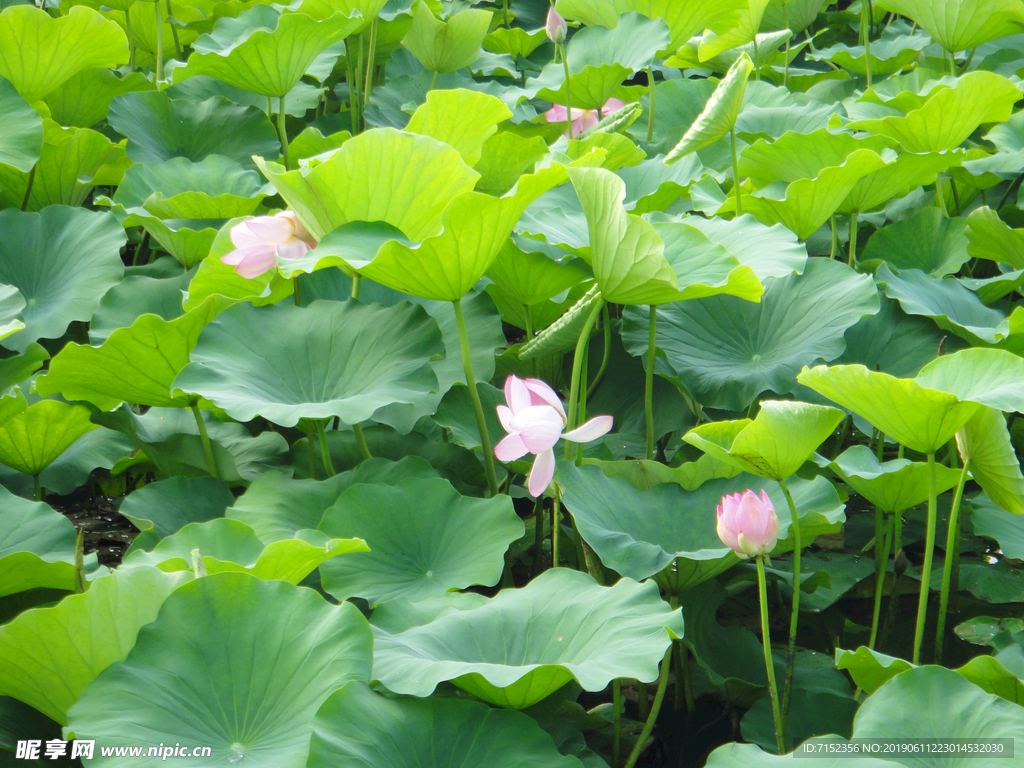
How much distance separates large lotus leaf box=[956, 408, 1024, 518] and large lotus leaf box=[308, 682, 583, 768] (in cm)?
53

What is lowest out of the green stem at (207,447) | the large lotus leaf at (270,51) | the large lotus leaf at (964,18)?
the green stem at (207,447)

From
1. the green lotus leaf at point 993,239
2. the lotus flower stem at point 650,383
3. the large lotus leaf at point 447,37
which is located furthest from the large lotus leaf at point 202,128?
the green lotus leaf at point 993,239

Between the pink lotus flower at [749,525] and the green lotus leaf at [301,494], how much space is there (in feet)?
1.48

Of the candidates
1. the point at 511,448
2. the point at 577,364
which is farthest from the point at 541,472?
the point at 577,364

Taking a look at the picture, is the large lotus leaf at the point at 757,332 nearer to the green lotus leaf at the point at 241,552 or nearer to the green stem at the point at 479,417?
the green stem at the point at 479,417

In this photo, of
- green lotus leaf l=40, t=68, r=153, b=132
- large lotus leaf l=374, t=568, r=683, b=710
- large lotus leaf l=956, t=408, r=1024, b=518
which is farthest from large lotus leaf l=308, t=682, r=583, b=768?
green lotus leaf l=40, t=68, r=153, b=132

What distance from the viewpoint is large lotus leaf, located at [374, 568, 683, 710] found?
2.44 feet

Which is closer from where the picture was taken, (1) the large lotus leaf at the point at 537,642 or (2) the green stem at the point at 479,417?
(1) the large lotus leaf at the point at 537,642

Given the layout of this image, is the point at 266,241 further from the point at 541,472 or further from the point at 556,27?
the point at 556,27

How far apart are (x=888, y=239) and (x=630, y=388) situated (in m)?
0.61

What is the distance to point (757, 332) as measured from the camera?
133 centimetres

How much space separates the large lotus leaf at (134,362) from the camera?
1068 mm

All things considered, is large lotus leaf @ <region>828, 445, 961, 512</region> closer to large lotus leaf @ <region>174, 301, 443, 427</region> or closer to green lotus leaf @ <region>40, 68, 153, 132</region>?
large lotus leaf @ <region>174, 301, 443, 427</region>

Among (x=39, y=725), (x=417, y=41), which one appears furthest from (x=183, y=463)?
(x=417, y=41)
